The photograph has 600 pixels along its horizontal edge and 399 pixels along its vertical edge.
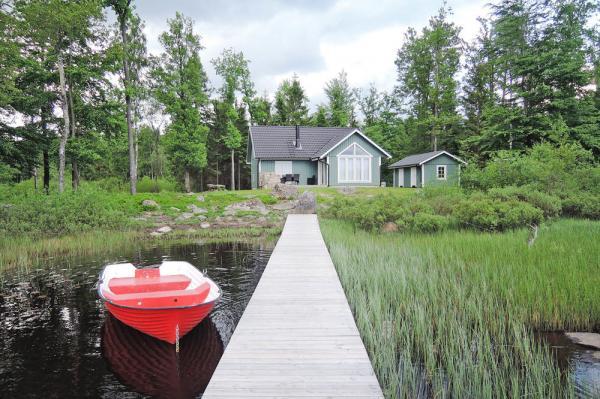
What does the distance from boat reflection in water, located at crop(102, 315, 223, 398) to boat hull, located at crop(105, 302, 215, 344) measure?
27cm

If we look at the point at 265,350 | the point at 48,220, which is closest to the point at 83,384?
the point at 265,350

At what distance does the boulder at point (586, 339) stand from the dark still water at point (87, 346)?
4839 mm

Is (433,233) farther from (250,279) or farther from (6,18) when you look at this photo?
(6,18)

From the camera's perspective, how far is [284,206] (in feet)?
57.2

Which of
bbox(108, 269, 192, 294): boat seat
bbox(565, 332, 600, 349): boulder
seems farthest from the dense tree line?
bbox(565, 332, 600, 349): boulder

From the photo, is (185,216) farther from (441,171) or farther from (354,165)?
(441,171)

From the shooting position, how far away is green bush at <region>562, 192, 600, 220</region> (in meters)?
11.5

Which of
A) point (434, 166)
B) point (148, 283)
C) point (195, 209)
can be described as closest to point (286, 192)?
point (195, 209)

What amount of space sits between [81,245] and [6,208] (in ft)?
13.5

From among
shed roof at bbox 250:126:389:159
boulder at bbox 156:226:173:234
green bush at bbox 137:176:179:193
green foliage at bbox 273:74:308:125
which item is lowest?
boulder at bbox 156:226:173:234

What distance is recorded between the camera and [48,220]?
42.0 feet

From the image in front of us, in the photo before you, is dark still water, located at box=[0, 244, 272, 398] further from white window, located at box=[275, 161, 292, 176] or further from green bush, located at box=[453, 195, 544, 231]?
white window, located at box=[275, 161, 292, 176]

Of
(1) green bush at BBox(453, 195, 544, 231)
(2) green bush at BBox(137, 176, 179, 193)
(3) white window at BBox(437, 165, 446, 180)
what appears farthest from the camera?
(2) green bush at BBox(137, 176, 179, 193)

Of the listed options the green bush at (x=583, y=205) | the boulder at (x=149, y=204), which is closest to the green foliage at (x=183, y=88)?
the boulder at (x=149, y=204)
